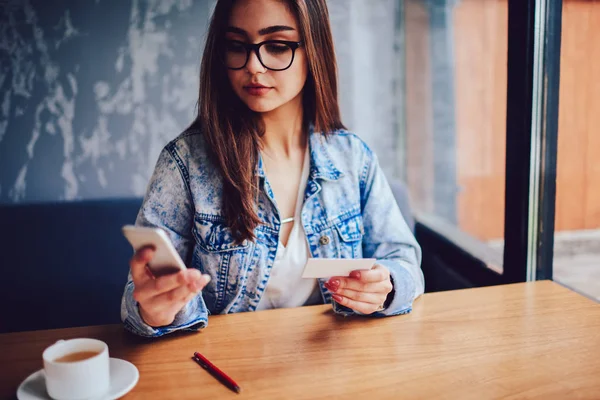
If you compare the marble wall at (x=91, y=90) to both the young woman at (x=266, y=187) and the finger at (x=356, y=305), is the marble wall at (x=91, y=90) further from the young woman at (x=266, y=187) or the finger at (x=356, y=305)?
the finger at (x=356, y=305)

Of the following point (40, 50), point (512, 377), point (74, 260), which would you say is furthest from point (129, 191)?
point (512, 377)

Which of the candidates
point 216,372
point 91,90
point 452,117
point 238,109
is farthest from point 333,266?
point 452,117

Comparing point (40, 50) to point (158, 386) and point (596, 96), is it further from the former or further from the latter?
point (596, 96)

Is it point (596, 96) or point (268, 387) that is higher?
point (596, 96)

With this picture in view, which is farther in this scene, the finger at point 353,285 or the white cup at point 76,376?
the finger at point 353,285

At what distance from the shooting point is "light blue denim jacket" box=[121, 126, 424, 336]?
4.43ft

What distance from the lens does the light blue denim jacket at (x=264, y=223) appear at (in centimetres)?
135

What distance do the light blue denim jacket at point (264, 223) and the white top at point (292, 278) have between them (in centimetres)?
2

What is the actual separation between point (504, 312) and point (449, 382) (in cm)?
38

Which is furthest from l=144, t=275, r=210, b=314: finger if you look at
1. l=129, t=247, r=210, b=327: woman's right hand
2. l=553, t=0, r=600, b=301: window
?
l=553, t=0, r=600, b=301: window

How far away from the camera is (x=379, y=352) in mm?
1051

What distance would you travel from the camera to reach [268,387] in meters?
0.92

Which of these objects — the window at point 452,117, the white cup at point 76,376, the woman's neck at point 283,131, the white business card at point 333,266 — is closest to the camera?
the white cup at point 76,376

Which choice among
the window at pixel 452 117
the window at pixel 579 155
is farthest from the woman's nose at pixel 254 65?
the window at pixel 452 117
